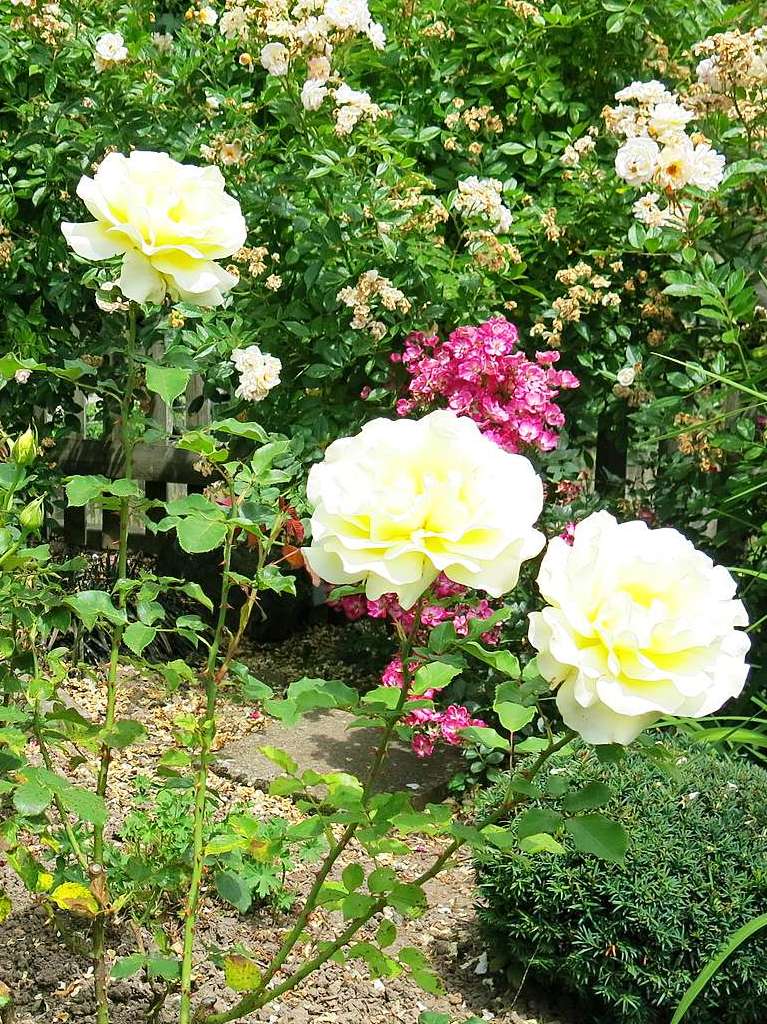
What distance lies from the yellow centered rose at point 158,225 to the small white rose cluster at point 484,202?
1.95 meters


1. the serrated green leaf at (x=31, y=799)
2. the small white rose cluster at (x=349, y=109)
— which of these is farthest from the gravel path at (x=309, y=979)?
the small white rose cluster at (x=349, y=109)

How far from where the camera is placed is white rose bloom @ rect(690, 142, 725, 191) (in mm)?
2742

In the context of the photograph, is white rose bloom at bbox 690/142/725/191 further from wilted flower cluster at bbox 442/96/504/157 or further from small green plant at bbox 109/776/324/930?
small green plant at bbox 109/776/324/930

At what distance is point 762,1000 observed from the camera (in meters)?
2.07

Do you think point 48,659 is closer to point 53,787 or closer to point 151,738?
point 53,787

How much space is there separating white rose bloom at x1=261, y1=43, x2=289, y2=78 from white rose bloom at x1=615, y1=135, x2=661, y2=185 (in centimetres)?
86

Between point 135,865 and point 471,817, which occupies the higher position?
point 471,817

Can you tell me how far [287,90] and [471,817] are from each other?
190 cm

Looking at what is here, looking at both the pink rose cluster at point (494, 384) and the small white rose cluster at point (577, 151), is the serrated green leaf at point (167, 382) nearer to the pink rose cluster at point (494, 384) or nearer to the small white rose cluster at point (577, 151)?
the pink rose cluster at point (494, 384)

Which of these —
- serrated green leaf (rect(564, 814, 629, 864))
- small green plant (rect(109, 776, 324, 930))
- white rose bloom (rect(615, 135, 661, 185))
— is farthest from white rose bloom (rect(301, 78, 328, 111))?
serrated green leaf (rect(564, 814, 629, 864))

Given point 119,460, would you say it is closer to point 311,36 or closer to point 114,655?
point 311,36

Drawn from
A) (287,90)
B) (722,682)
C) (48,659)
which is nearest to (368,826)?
(722,682)

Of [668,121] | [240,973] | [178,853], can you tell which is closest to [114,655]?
[240,973]

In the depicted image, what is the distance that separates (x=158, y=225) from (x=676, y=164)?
184cm
